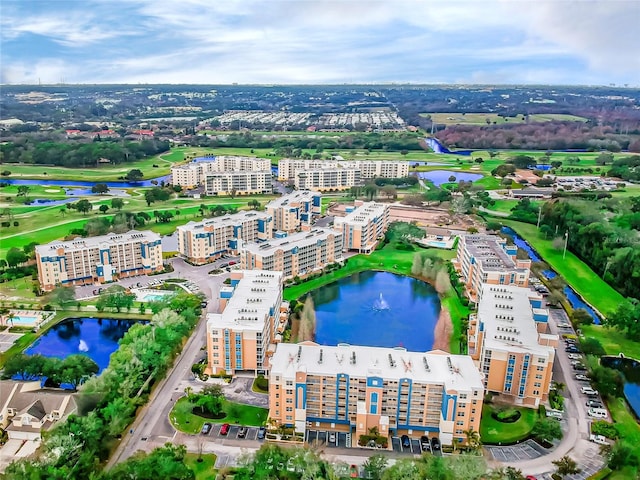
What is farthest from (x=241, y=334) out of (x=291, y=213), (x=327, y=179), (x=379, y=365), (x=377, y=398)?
(x=327, y=179)

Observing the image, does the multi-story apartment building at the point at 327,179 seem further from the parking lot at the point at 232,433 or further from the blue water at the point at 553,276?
the parking lot at the point at 232,433

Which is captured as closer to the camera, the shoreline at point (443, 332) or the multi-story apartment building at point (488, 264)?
the shoreline at point (443, 332)

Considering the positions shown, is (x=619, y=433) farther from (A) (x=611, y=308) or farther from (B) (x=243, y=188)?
(B) (x=243, y=188)

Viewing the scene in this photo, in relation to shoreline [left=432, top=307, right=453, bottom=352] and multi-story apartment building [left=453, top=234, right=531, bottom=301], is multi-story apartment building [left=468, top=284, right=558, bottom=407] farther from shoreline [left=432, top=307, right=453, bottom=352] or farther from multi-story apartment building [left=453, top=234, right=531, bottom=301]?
multi-story apartment building [left=453, top=234, right=531, bottom=301]

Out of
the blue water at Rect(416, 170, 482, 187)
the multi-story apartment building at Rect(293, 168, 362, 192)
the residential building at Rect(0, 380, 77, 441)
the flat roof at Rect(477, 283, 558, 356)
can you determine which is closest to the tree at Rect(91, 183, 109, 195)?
the multi-story apartment building at Rect(293, 168, 362, 192)

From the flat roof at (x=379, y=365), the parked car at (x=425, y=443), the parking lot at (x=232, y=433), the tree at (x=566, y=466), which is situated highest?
the flat roof at (x=379, y=365)

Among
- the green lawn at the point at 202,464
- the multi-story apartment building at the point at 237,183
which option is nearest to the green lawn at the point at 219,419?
the green lawn at the point at 202,464

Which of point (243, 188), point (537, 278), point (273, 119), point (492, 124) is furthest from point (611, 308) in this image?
point (273, 119)
